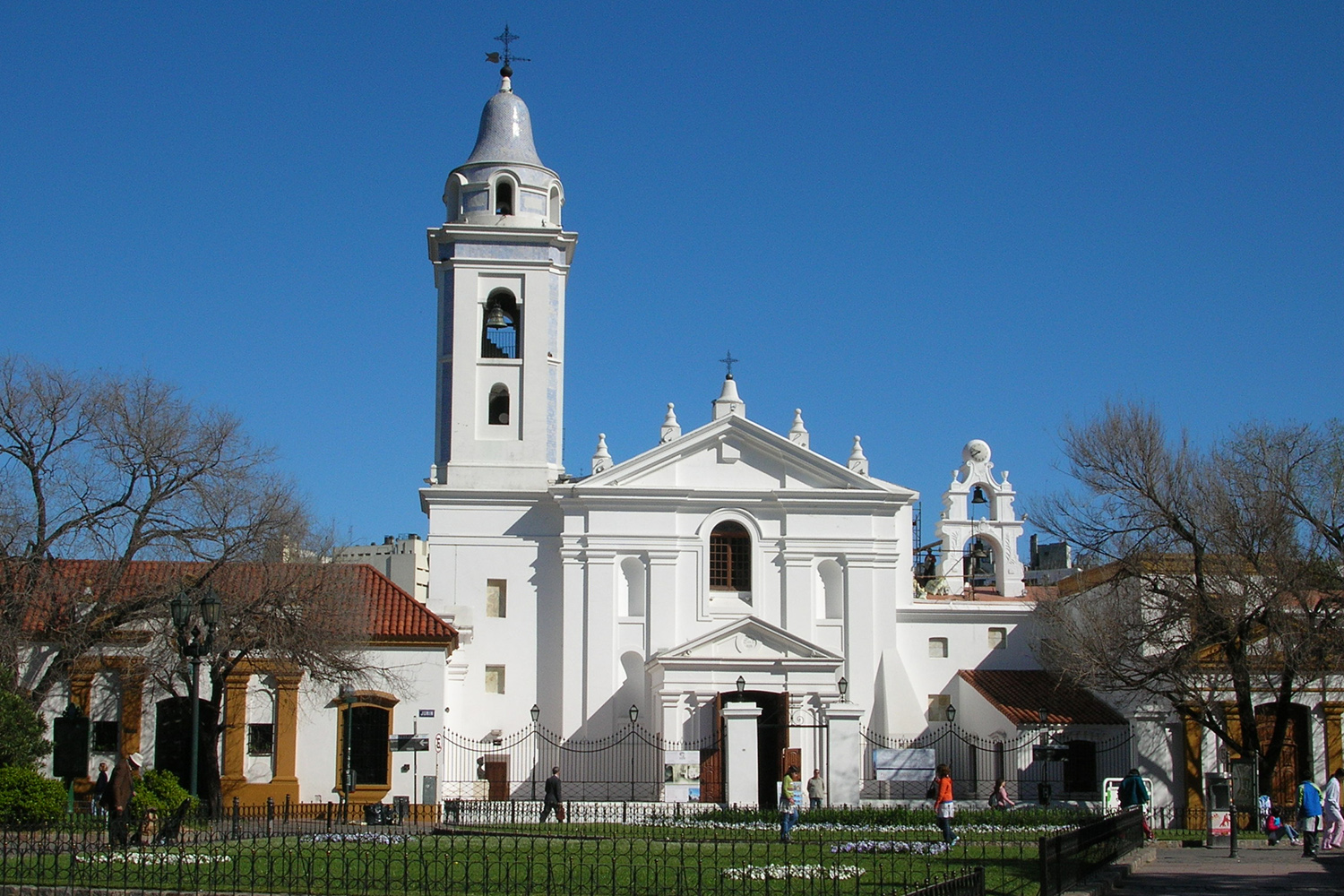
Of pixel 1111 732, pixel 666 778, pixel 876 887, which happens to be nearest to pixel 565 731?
pixel 666 778

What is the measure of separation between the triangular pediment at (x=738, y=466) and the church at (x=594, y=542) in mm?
57

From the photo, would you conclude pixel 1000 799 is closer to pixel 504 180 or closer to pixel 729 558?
pixel 729 558

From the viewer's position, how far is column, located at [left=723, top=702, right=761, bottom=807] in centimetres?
3173

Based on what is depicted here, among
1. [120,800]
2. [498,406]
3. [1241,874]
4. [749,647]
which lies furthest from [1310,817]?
[498,406]

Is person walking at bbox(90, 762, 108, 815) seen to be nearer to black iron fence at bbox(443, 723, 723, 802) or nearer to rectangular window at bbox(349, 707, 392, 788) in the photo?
rectangular window at bbox(349, 707, 392, 788)

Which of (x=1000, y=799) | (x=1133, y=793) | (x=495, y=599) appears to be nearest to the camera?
(x=1133, y=793)

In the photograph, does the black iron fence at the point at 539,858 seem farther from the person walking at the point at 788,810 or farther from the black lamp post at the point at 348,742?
the black lamp post at the point at 348,742

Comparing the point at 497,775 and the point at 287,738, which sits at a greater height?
the point at 287,738

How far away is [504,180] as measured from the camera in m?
42.4

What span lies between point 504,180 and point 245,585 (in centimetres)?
1545

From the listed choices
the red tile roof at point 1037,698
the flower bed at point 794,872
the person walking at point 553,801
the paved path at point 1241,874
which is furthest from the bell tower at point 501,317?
the flower bed at point 794,872

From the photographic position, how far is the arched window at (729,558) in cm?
4128

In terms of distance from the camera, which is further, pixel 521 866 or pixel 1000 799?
pixel 1000 799

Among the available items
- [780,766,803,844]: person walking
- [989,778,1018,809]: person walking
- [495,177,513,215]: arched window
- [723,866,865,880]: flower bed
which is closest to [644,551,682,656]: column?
[989,778,1018,809]: person walking
